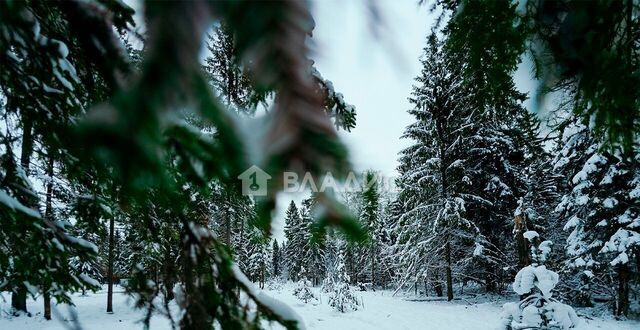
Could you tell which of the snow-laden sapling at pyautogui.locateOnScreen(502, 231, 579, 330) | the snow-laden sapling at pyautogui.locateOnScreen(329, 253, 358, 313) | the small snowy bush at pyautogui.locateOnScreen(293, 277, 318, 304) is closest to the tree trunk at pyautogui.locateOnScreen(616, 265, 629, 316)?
the snow-laden sapling at pyautogui.locateOnScreen(502, 231, 579, 330)

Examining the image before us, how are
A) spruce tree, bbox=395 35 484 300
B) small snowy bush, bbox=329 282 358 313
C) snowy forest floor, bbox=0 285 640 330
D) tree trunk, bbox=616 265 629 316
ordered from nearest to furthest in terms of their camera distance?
1. snowy forest floor, bbox=0 285 640 330
2. tree trunk, bbox=616 265 629 316
3. small snowy bush, bbox=329 282 358 313
4. spruce tree, bbox=395 35 484 300

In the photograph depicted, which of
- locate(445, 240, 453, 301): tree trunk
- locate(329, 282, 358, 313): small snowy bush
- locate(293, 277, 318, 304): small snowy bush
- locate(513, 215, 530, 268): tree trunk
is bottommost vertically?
locate(293, 277, 318, 304): small snowy bush

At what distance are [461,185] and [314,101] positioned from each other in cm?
1592

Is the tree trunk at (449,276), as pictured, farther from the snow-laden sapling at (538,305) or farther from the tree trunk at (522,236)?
the tree trunk at (522,236)

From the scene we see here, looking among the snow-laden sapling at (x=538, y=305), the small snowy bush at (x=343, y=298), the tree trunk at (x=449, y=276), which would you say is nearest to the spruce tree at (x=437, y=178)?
the tree trunk at (x=449, y=276)

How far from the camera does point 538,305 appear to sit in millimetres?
6293

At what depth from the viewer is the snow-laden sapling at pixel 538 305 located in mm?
5961

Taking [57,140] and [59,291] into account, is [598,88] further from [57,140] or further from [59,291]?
[59,291]

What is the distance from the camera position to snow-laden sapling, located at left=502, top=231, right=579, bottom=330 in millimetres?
5961

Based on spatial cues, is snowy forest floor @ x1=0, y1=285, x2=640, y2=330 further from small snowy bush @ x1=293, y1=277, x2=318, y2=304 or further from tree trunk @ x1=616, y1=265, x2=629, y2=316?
small snowy bush @ x1=293, y1=277, x2=318, y2=304

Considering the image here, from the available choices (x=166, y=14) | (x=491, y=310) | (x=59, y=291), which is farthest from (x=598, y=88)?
(x=491, y=310)

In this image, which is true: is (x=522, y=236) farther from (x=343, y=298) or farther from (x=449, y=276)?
(x=343, y=298)

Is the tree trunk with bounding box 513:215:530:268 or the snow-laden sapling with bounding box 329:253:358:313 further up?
the tree trunk with bounding box 513:215:530:268

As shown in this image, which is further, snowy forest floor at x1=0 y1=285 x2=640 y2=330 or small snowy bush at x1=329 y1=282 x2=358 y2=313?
small snowy bush at x1=329 y1=282 x2=358 y2=313
